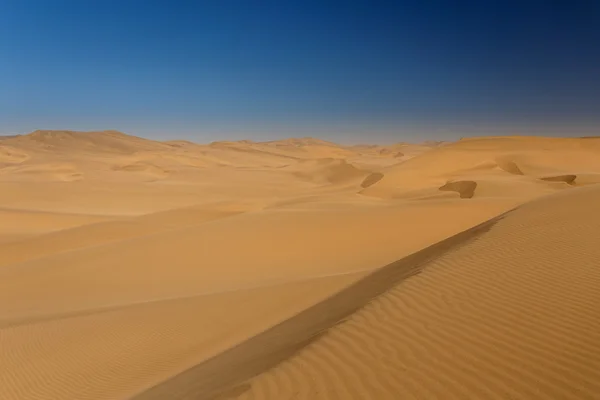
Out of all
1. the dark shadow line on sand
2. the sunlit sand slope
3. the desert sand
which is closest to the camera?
the sunlit sand slope

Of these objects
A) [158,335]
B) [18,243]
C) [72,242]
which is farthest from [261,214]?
[158,335]

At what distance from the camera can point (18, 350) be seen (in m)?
7.85

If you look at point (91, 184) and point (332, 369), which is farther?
point (91, 184)

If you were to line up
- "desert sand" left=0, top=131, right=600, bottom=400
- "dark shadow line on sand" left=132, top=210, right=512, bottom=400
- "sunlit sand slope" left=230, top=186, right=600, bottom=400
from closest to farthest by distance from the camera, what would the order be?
"sunlit sand slope" left=230, top=186, right=600, bottom=400
"desert sand" left=0, top=131, right=600, bottom=400
"dark shadow line on sand" left=132, top=210, right=512, bottom=400

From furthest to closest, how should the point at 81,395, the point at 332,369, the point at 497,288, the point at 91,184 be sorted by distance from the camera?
the point at 91,184
the point at 81,395
the point at 497,288
the point at 332,369

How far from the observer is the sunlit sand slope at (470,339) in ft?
12.1

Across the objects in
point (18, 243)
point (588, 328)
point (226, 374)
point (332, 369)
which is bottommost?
point (18, 243)

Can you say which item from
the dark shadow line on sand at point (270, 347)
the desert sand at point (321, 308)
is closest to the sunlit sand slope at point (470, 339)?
the desert sand at point (321, 308)

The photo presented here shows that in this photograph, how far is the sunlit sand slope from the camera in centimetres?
369

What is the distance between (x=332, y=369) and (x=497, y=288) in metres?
2.39

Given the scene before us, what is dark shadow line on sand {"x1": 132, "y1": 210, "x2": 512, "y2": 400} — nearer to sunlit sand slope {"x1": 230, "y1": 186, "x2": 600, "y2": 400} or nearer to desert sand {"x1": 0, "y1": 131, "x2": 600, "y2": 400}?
desert sand {"x1": 0, "y1": 131, "x2": 600, "y2": 400}

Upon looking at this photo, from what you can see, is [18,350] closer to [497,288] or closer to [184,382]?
[184,382]

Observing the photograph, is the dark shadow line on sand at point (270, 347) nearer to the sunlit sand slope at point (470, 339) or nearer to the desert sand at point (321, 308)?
the desert sand at point (321, 308)

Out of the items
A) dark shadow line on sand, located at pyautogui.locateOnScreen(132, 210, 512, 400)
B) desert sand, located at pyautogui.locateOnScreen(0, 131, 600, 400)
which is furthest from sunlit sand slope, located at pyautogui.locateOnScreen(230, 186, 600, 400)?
dark shadow line on sand, located at pyautogui.locateOnScreen(132, 210, 512, 400)
